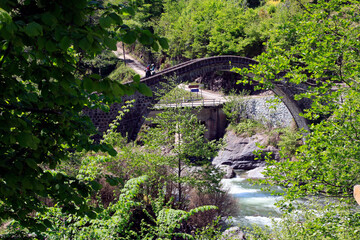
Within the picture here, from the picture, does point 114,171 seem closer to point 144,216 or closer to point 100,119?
point 144,216

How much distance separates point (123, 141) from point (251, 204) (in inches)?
241

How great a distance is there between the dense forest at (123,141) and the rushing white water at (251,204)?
6.21 ft

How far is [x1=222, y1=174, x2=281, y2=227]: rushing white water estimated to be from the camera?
40.5ft

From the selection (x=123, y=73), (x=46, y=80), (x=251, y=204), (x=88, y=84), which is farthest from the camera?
(x=123, y=73)

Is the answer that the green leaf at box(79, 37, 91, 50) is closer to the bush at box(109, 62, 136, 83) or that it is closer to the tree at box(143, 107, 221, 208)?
the tree at box(143, 107, 221, 208)

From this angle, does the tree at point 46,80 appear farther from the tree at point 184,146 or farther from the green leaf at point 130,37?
the tree at point 184,146

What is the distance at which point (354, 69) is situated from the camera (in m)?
5.73

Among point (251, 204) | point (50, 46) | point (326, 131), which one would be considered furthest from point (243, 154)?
point (50, 46)

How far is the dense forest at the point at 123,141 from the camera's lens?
185cm

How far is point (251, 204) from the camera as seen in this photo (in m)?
14.5

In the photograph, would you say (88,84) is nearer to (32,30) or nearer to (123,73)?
(32,30)

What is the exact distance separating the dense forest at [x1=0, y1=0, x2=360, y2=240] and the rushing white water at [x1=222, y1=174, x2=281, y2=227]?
Result: 189 cm

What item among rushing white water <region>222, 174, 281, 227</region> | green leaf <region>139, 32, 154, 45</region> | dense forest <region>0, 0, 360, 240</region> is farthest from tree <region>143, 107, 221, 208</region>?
green leaf <region>139, 32, 154, 45</region>

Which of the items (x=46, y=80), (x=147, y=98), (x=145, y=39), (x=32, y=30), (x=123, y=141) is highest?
(x=147, y=98)
